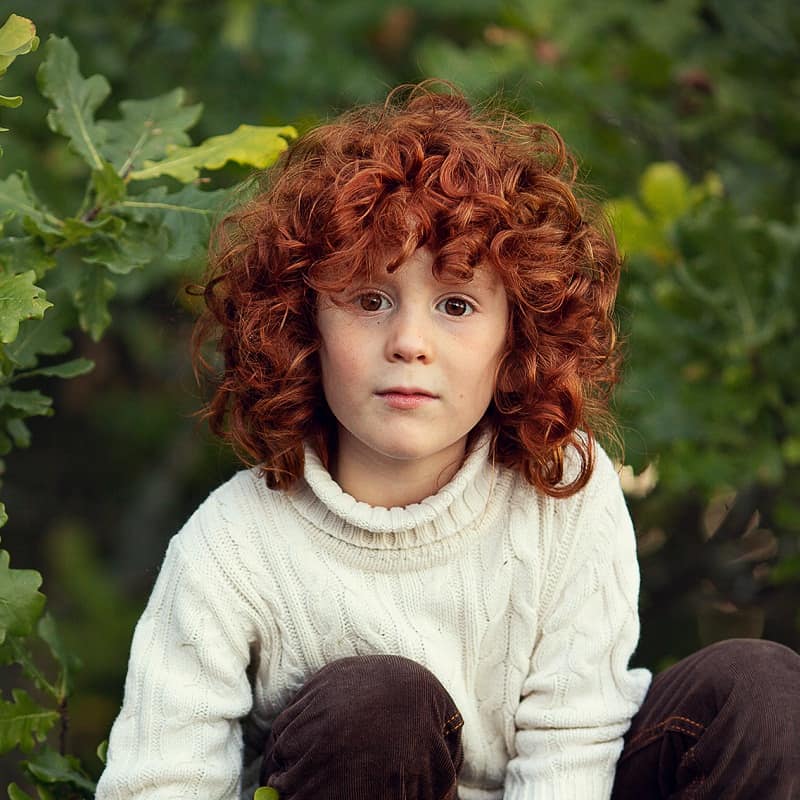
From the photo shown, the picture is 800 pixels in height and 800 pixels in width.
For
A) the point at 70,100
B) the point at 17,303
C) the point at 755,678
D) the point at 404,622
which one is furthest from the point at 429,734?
the point at 70,100

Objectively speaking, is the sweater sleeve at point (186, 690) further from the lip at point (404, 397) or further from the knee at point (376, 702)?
the lip at point (404, 397)

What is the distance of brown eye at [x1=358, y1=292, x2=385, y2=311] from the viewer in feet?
5.83

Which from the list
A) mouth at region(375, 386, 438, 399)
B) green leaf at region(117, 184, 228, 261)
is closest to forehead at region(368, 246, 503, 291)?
mouth at region(375, 386, 438, 399)

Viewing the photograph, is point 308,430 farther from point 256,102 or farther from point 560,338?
point 256,102

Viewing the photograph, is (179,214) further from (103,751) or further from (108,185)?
(103,751)

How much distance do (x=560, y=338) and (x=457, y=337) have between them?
19 cm

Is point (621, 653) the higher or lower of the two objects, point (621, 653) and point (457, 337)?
the lower

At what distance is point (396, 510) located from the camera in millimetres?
1860

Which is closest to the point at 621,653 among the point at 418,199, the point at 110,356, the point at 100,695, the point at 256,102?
the point at 418,199

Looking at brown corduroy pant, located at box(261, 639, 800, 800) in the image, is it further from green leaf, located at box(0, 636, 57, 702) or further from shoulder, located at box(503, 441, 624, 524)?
green leaf, located at box(0, 636, 57, 702)

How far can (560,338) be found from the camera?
189 cm

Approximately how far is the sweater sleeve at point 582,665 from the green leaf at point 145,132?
2.69 feet

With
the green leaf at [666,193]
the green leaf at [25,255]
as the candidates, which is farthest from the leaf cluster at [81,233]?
the green leaf at [666,193]

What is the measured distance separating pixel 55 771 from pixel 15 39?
974mm
